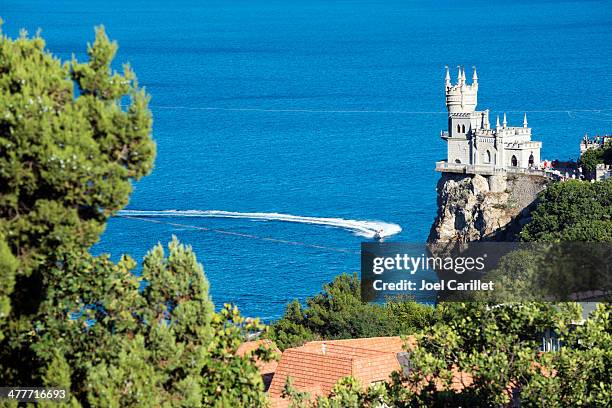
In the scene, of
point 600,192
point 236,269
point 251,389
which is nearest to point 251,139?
point 236,269

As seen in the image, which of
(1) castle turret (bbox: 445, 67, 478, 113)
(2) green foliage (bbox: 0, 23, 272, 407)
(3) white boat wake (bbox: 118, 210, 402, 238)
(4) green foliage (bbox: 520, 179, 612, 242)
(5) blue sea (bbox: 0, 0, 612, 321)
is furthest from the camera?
(3) white boat wake (bbox: 118, 210, 402, 238)

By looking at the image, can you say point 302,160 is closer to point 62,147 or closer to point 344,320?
point 344,320

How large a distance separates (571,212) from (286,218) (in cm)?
3238

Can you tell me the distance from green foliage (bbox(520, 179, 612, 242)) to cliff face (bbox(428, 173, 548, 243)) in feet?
17.7

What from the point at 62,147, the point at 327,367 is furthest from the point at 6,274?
the point at 327,367

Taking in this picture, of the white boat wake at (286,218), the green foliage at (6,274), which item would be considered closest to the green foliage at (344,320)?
the green foliage at (6,274)

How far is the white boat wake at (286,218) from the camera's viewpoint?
103 meters

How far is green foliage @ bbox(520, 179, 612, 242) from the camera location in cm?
7469

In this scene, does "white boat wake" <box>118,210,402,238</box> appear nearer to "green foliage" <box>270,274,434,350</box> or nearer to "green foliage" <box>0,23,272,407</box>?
"green foliage" <box>270,274,434,350</box>

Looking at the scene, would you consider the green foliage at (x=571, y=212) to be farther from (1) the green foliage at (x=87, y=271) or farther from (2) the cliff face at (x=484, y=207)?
(1) the green foliage at (x=87, y=271)

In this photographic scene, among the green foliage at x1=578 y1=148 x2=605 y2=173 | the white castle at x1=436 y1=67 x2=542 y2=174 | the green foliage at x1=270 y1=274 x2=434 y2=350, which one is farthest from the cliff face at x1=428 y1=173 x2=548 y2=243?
the green foliage at x1=270 y1=274 x2=434 y2=350

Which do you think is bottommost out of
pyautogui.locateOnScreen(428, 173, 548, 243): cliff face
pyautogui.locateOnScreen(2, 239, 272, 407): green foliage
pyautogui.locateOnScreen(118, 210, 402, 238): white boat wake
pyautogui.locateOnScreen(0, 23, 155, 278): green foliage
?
pyautogui.locateOnScreen(2, 239, 272, 407): green foliage

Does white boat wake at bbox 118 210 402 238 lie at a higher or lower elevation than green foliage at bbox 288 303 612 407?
higher

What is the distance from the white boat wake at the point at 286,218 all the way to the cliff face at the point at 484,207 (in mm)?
10358
